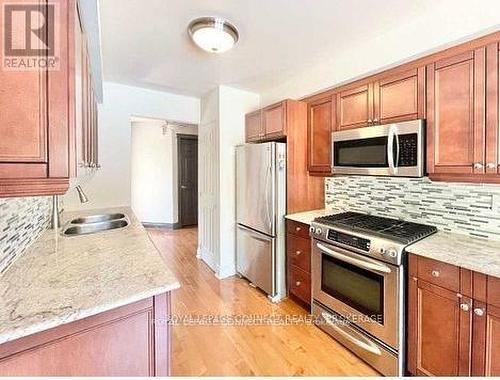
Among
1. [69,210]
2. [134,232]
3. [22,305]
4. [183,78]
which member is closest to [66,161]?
[22,305]

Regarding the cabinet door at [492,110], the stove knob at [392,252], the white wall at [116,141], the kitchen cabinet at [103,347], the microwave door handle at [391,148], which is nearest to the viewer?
the kitchen cabinet at [103,347]

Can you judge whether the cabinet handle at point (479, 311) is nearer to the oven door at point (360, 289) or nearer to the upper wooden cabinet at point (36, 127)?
the oven door at point (360, 289)

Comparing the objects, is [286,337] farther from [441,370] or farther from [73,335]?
[73,335]

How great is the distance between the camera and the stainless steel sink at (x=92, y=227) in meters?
2.12

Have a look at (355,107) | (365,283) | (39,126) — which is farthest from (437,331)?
(39,126)

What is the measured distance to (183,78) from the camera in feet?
9.53

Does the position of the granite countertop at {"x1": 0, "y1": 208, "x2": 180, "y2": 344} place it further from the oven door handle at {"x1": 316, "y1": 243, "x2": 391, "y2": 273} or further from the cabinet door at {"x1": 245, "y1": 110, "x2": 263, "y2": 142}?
the cabinet door at {"x1": 245, "y1": 110, "x2": 263, "y2": 142}

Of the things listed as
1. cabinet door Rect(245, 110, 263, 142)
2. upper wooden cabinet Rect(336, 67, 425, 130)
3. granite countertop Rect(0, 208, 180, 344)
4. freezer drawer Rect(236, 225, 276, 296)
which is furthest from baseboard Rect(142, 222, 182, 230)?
upper wooden cabinet Rect(336, 67, 425, 130)

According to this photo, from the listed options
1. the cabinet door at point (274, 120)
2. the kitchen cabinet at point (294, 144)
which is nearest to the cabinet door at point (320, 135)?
the kitchen cabinet at point (294, 144)

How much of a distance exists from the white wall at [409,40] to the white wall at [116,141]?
2037 millimetres

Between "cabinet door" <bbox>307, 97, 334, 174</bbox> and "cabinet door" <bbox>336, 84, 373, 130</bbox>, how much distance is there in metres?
0.12

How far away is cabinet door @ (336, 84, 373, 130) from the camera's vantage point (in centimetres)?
214

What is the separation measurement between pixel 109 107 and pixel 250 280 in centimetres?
266
